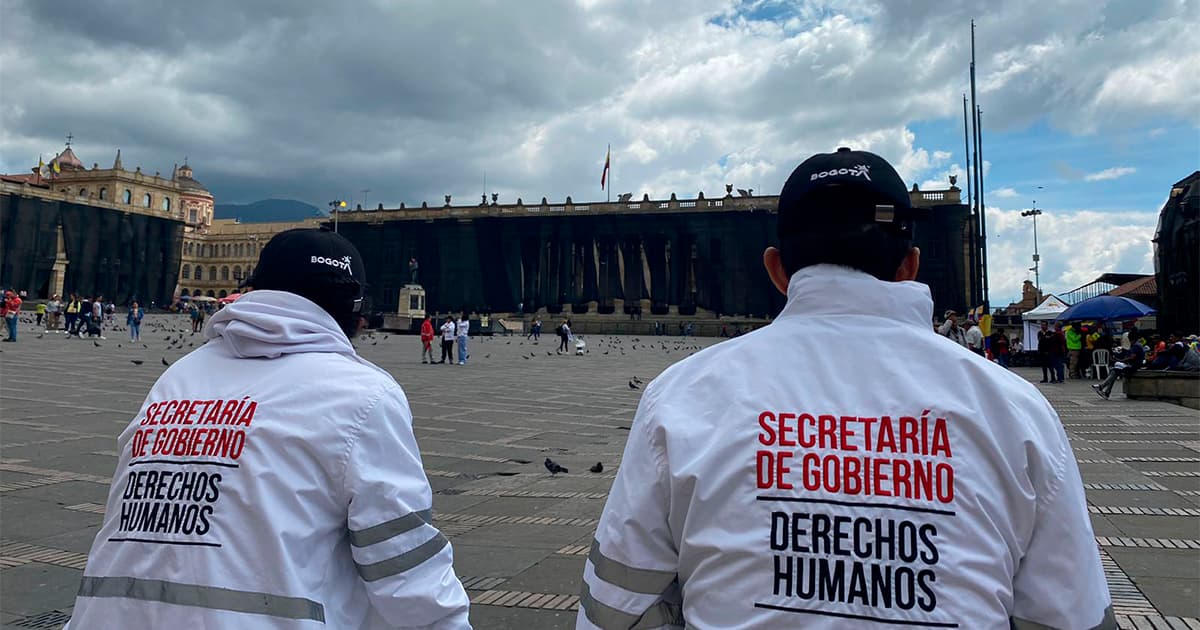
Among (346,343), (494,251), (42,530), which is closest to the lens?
(346,343)

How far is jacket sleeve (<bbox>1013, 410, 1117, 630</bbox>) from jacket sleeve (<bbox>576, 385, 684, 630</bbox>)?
1.68ft

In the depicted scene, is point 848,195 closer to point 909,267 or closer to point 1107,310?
point 909,267

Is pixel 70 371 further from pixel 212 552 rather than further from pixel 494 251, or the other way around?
pixel 494 251

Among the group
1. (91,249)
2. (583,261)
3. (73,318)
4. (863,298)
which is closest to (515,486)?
(863,298)

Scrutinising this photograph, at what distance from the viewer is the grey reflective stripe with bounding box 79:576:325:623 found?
4.80 feet

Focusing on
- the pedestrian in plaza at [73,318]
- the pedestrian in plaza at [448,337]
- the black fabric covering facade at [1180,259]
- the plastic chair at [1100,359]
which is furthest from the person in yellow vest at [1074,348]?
the pedestrian in plaza at [73,318]

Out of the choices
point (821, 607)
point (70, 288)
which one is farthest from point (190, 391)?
point (70, 288)

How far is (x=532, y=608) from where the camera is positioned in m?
3.40

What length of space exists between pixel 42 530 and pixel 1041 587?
5.10m

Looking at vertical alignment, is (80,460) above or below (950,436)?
below

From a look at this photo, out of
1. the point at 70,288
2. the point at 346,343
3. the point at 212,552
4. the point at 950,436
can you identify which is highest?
the point at 70,288

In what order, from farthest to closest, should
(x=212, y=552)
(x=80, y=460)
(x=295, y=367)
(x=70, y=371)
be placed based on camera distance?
(x=70, y=371) → (x=80, y=460) → (x=295, y=367) → (x=212, y=552)

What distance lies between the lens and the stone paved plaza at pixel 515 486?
356cm

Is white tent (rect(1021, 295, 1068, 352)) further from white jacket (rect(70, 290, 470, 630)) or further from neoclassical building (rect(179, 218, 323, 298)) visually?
neoclassical building (rect(179, 218, 323, 298))
